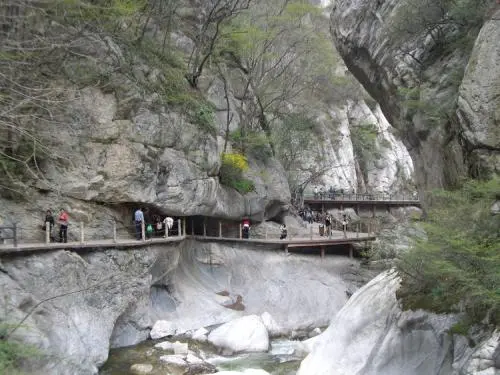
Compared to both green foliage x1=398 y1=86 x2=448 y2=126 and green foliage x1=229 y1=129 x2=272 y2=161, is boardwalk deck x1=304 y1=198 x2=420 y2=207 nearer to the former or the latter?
green foliage x1=229 y1=129 x2=272 y2=161

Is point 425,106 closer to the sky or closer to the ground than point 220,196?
closer to the sky

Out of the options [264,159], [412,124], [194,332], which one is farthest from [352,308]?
[264,159]

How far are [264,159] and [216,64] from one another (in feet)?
22.2

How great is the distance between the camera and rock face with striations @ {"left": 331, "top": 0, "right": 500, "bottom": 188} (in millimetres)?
12914

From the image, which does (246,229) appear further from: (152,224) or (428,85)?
(428,85)

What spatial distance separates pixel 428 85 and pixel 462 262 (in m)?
11.0

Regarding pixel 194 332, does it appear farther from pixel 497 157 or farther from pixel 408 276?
pixel 497 157

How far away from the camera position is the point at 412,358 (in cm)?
1071

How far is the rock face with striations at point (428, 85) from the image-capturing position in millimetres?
12914

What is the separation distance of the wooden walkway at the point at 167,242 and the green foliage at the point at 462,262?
34.2ft

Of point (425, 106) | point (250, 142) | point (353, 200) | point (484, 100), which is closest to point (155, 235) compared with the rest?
point (250, 142)

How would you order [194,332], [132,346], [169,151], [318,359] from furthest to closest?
1. [169,151]
2. [194,332]
3. [132,346]
4. [318,359]

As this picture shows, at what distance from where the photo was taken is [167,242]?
20.6 meters

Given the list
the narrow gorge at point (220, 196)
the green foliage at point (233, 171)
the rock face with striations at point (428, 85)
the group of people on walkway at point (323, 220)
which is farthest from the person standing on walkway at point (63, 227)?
the group of people on walkway at point (323, 220)
